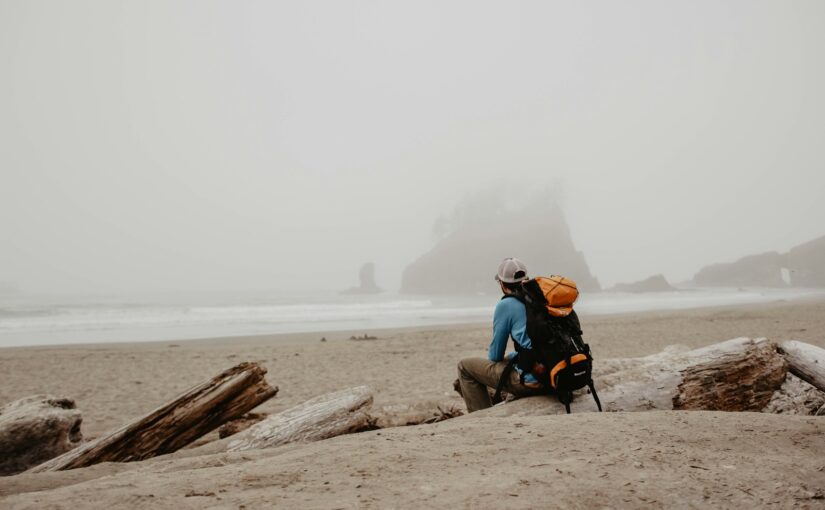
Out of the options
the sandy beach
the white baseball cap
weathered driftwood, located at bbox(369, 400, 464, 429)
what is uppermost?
the white baseball cap

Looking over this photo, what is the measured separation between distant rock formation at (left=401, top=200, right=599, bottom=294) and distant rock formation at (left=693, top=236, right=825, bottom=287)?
1440 inches

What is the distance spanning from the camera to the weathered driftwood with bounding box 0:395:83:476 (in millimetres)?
4449

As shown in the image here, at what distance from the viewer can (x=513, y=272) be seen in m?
4.02

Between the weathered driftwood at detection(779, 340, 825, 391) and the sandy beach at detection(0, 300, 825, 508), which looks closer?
the sandy beach at detection(0, 300, 825, 508)

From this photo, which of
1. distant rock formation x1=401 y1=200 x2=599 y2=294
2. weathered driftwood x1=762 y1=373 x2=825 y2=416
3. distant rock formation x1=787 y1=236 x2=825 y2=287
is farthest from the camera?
distant rock formation x1=401 y1=200 x2=599 y2=294

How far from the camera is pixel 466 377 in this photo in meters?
4.64

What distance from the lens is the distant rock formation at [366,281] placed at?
88.8 m

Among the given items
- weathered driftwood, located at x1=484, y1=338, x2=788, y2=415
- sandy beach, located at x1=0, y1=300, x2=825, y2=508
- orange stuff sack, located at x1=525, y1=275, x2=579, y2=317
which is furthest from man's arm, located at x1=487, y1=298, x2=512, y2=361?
sandy beach, located at x1=0, y1=300, x2=825, y2=508

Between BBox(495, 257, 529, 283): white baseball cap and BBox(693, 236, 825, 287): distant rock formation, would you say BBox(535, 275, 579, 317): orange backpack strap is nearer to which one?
BBox(495, 257, 529, 283): white baseball cap

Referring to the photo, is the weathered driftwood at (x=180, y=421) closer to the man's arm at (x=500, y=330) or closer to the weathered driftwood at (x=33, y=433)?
the weathered driftwood at (x=33, y=433)

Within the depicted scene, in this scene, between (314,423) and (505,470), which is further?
(314,423)

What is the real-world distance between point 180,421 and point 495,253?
85072mm

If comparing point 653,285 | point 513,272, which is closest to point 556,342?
point 513,272

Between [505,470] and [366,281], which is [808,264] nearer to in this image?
[366,281]
